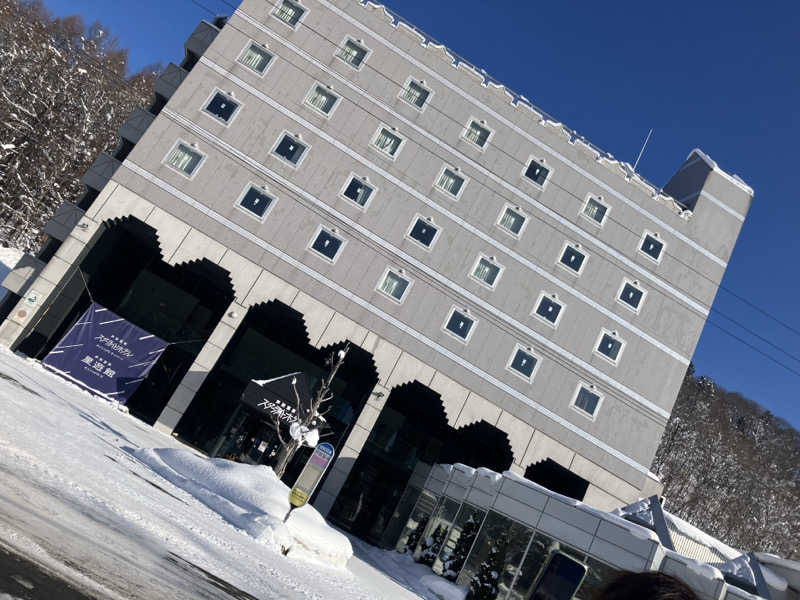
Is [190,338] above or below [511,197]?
below

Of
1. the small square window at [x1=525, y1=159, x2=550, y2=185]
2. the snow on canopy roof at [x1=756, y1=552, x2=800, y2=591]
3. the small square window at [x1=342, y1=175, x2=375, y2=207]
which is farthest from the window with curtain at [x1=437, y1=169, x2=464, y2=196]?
the snow on canopy roof at [x1=756, y1=552, x2=800, y2=591]

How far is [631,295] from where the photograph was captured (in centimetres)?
2986

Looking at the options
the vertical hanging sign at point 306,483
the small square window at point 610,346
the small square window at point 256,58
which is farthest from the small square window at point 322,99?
the vertical hanging sign at point 306,483

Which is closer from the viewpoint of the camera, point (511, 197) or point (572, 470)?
point (572, 470)

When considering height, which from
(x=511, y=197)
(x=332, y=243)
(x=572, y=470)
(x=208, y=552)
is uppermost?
(x=511, y=197)

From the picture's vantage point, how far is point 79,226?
2373cm

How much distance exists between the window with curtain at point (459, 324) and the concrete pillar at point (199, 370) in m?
9.33

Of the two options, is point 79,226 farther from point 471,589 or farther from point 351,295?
point 471,589

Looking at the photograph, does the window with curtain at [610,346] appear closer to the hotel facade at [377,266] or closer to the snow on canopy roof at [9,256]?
the hotel facade at [377,266]

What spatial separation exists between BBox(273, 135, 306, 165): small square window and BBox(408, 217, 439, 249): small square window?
625cm

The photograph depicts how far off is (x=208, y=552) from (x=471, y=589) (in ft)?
48.2

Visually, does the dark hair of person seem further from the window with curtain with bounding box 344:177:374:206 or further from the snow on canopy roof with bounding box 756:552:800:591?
the snow on canopy roof with bounding box 756:552:800:591

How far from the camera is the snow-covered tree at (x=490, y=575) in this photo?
2047 centimetres

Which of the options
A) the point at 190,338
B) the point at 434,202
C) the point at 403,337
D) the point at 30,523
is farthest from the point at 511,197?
the point at 30,523
